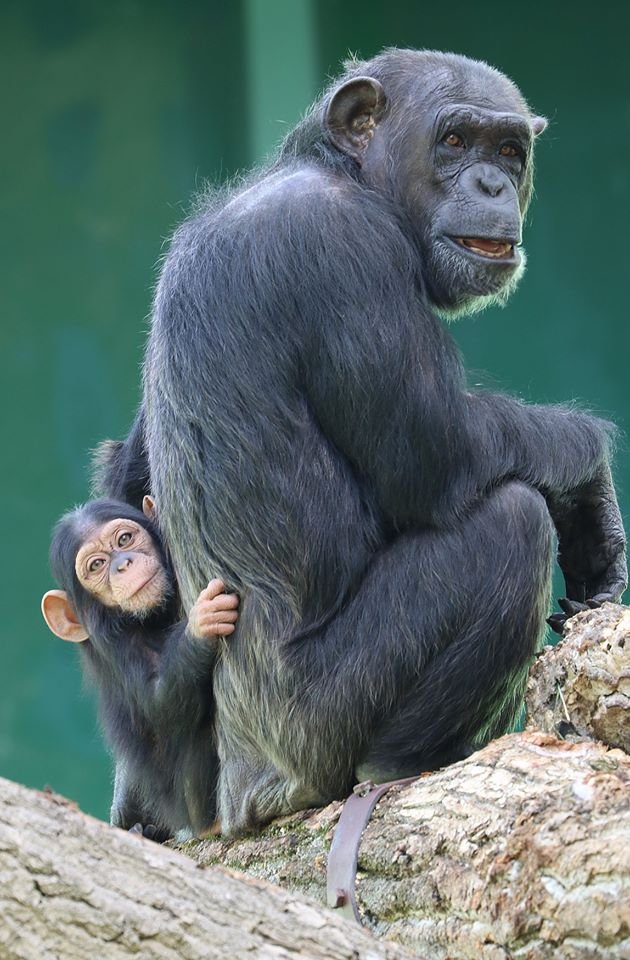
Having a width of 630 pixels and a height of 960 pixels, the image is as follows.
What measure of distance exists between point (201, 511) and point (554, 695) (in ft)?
4.52

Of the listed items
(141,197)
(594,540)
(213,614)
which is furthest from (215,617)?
(141,197)

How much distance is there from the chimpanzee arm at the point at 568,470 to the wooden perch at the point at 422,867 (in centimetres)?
65

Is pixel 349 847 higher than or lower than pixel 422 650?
lower

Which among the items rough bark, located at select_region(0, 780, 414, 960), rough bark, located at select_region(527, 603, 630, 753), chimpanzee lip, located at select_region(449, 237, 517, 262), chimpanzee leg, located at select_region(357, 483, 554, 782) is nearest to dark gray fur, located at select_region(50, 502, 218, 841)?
chimpanzee leg, located at select_region(357, 483, 554, 782)

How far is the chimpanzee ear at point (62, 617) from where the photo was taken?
5438 mm

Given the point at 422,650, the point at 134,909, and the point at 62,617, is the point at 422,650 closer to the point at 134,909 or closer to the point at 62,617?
the point at 62,617

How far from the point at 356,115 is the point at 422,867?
2839 millimetres

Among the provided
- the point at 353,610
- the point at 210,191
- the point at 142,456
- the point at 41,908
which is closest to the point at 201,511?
the point at 353,610

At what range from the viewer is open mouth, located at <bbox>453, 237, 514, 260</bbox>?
5172 mm

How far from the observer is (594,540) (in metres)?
5.51

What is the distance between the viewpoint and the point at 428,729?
4.83 meters

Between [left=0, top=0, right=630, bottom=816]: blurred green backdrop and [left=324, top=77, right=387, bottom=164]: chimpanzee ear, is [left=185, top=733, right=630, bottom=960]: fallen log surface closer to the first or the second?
[left=324, top=77, right=387, bottom=164]: chimpanzee ear

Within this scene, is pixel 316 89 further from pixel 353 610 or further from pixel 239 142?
pixel 353 610

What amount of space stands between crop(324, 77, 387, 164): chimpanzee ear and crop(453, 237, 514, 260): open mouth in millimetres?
535
